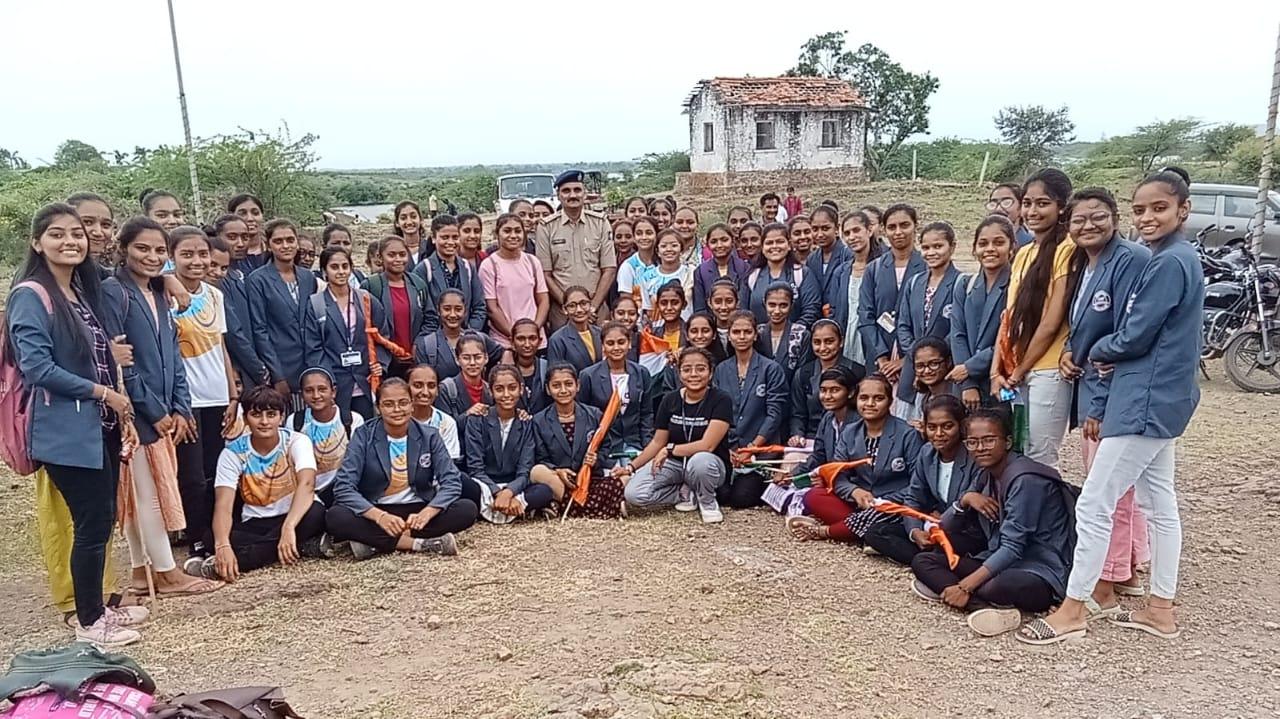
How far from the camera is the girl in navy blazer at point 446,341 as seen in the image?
17.9 feet

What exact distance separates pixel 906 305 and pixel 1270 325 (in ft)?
15.6

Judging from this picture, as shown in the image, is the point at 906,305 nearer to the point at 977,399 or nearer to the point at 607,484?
the point at 977,399

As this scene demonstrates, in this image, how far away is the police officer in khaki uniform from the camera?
20.6ft

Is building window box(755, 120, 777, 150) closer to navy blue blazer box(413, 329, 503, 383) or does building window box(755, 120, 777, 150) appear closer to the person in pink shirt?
the person in pink shirt

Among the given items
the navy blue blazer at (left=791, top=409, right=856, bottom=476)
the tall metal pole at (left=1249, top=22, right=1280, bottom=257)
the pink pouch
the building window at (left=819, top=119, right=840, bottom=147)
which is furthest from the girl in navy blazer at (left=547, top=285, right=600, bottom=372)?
the building window at (left=819, top=119, right=840, bottom=147)

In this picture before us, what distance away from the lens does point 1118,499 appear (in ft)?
11.2

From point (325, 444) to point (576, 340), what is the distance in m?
1.61

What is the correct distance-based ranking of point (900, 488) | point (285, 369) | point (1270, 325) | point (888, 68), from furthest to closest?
point (888, 68), point (1270, 325), point (285, 369), point (900, 488)

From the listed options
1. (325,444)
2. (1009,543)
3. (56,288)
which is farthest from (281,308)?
(1009,543)

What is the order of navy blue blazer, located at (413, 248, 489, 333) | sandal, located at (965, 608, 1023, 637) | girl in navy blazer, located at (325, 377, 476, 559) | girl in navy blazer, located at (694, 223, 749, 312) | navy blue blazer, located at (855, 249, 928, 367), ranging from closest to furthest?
sandal, located at (965, 608, 1023, 637) → girl in navy blazer, located at (325, 377, 476, 559) → navy blue blazer, located at (855, 249, 928, 367) → navy blue blazer, located at (413, 248, 489, 333) → girl in navy blazer, located at (694, 223, 749, 312)

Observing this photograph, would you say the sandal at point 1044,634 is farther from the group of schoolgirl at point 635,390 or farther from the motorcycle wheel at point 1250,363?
the motorcycle wheel at point 1250,363

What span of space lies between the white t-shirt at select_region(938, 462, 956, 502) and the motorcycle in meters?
4.52

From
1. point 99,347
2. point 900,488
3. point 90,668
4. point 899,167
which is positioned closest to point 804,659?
point 900,488

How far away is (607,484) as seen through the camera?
519cm
